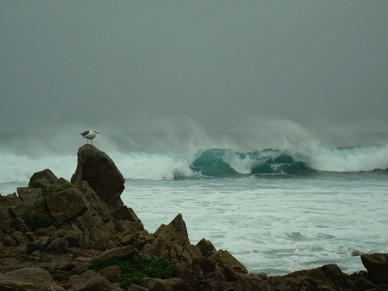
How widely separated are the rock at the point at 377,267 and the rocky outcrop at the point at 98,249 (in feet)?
0.05

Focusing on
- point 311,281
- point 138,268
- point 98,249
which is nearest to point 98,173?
point 98,249

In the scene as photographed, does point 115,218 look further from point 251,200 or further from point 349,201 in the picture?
point 349,201

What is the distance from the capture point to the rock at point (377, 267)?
8.22 metres

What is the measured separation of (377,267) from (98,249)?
5.86 metres

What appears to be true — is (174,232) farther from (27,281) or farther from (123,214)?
(27,281)

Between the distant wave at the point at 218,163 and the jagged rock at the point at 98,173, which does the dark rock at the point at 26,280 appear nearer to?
the jagged rock at the point at 98,173

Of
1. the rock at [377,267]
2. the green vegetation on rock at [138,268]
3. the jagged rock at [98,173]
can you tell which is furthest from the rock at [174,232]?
the rock at [377,267]

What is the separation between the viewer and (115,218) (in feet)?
47.5

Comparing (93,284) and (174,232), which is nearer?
(93,284)

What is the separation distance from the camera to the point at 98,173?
50.4 ft

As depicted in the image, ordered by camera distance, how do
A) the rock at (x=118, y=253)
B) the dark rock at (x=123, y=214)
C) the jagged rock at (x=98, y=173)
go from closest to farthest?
the rock at (x=118, y=253)
the dark rock at (x=123, y=214)
the jagged rock at (x=98, y=173)

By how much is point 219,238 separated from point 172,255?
4.70 metres

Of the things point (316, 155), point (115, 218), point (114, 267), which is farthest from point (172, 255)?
point (316, 155)

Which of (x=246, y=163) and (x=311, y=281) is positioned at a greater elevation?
(x=246, y=163)
